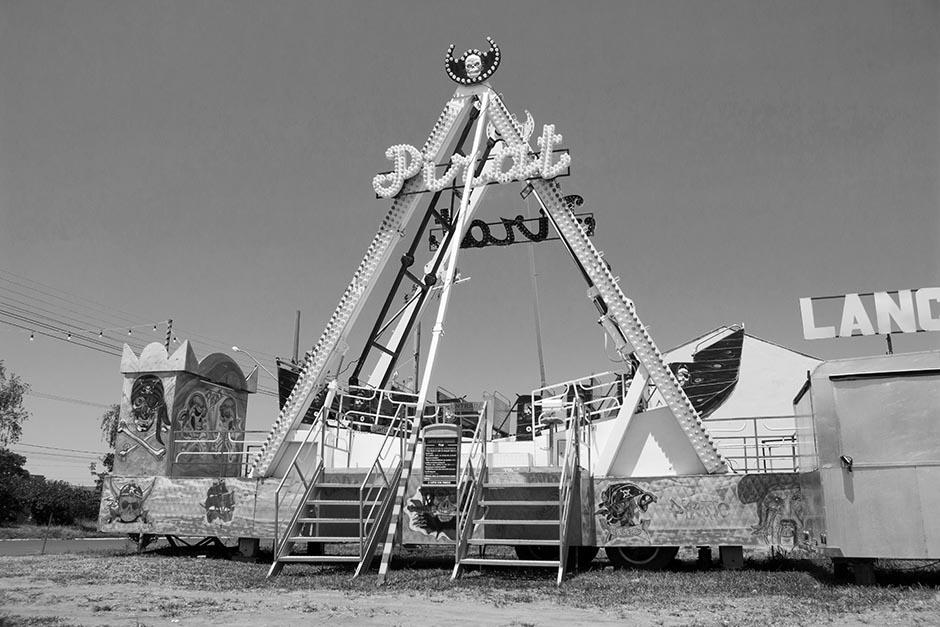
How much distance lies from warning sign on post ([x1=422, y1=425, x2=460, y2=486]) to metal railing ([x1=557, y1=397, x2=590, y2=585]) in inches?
72.8

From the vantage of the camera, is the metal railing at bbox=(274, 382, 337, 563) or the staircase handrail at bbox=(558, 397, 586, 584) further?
the metal railing at bbox=(274, 382, 337, 563)

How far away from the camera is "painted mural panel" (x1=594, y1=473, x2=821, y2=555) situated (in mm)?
13898

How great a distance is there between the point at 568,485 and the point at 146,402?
1028 centimetres

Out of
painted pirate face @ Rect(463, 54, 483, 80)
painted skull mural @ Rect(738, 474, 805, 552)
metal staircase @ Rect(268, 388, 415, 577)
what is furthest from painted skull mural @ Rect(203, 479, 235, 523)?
painted pirate face @ Rect(463, 54, 483, 80)

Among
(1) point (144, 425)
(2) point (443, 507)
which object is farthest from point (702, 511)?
(1) point (144, 425)

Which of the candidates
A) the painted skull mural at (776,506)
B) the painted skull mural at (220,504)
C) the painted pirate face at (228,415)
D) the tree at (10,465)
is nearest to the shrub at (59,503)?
the tree at (10,465)

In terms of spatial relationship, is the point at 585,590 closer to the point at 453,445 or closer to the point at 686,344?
the point at 453,445

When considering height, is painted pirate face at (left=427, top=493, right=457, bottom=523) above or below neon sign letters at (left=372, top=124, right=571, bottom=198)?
below

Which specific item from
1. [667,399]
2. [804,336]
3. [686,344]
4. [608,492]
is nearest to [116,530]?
[608,492]

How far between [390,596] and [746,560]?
8.81 metres

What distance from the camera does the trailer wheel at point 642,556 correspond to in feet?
47.9

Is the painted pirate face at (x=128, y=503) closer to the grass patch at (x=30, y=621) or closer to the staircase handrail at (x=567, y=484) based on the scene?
the grass patch at (x=30, y=621)

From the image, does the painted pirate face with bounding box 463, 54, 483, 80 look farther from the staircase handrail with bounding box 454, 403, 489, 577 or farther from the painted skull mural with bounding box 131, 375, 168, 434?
the painted skull mural with bounding box 131, 375, 168, 434

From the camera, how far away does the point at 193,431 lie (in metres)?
17.6
